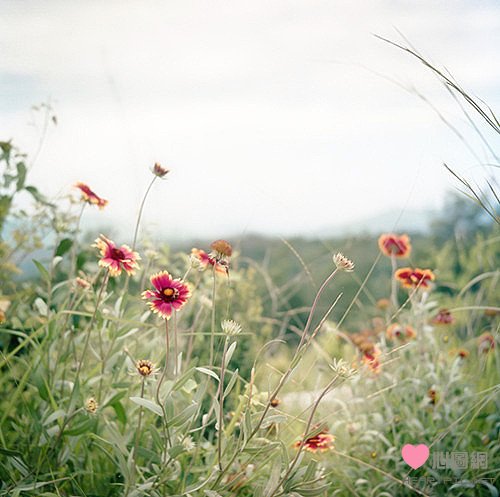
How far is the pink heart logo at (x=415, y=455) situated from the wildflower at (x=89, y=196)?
34.4 inches

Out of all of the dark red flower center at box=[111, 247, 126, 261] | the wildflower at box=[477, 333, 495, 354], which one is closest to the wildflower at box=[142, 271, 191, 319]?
the dark red flower center at box=[111, 247, 126, 261]

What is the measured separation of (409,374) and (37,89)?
4.33ft

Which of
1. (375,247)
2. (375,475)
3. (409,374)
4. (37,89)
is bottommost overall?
(375,475)

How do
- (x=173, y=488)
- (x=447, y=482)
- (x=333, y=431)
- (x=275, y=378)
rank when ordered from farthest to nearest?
(x=275, y=378)
(x=333, y=431)
(x=447, y=482)
(x=173, y=488)

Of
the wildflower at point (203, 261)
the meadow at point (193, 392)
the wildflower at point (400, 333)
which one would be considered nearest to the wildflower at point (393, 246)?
the meadow at point (193, 392)

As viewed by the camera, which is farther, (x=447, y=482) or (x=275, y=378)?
(x=275, y=378)

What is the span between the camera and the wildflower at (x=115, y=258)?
120cm

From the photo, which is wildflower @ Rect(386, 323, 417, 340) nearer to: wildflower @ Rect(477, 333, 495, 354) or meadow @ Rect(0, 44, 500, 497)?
meadow @ Rect(0, 44, 500, 497)

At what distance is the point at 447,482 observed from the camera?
1661mm

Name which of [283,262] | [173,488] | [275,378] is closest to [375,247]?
[283,262]

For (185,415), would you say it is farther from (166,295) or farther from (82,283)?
(82,283)

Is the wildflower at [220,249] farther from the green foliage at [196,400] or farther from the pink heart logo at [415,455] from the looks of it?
the pink heart logo at [415,455]

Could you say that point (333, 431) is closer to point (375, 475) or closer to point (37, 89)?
point (375, 475)

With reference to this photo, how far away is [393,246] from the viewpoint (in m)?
1.80
